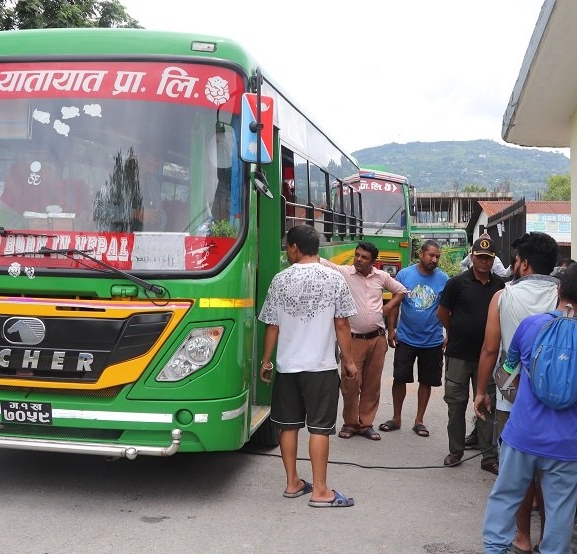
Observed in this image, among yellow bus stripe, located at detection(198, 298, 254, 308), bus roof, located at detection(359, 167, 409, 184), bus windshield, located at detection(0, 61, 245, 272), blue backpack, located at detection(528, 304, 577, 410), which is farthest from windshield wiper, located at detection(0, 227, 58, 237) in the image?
bus roof, located at detection(359, 167, 409, 184)

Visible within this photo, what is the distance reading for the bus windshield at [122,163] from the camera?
5160mm

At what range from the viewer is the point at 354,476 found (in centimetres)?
620

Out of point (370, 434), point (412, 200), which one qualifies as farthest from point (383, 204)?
point (370, 434)

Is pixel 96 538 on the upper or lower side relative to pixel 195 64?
lower

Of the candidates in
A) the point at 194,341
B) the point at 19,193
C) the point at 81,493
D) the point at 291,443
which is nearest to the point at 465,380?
the point at 291,443

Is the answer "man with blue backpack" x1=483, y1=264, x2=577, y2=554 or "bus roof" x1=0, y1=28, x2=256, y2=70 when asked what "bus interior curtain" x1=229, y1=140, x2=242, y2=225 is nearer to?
"bus roof" x1=0, y1=28, x2=256, y2=70

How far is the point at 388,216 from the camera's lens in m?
19.2

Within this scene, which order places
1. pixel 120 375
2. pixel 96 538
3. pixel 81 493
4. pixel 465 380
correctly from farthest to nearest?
pixel 465 380
pixel 81 493
pixel 120 375
pixel 96 538

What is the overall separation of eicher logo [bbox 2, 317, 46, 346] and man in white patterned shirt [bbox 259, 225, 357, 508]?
145 cm

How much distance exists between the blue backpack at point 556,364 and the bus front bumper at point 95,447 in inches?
90.1

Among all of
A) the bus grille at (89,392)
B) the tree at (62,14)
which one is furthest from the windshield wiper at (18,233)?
the tree at (62,14)

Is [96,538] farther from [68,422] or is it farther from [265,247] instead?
[265,247]

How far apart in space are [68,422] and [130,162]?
170cm

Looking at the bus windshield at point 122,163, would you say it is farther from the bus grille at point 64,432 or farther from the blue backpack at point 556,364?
the blue backpack at point 556,364
